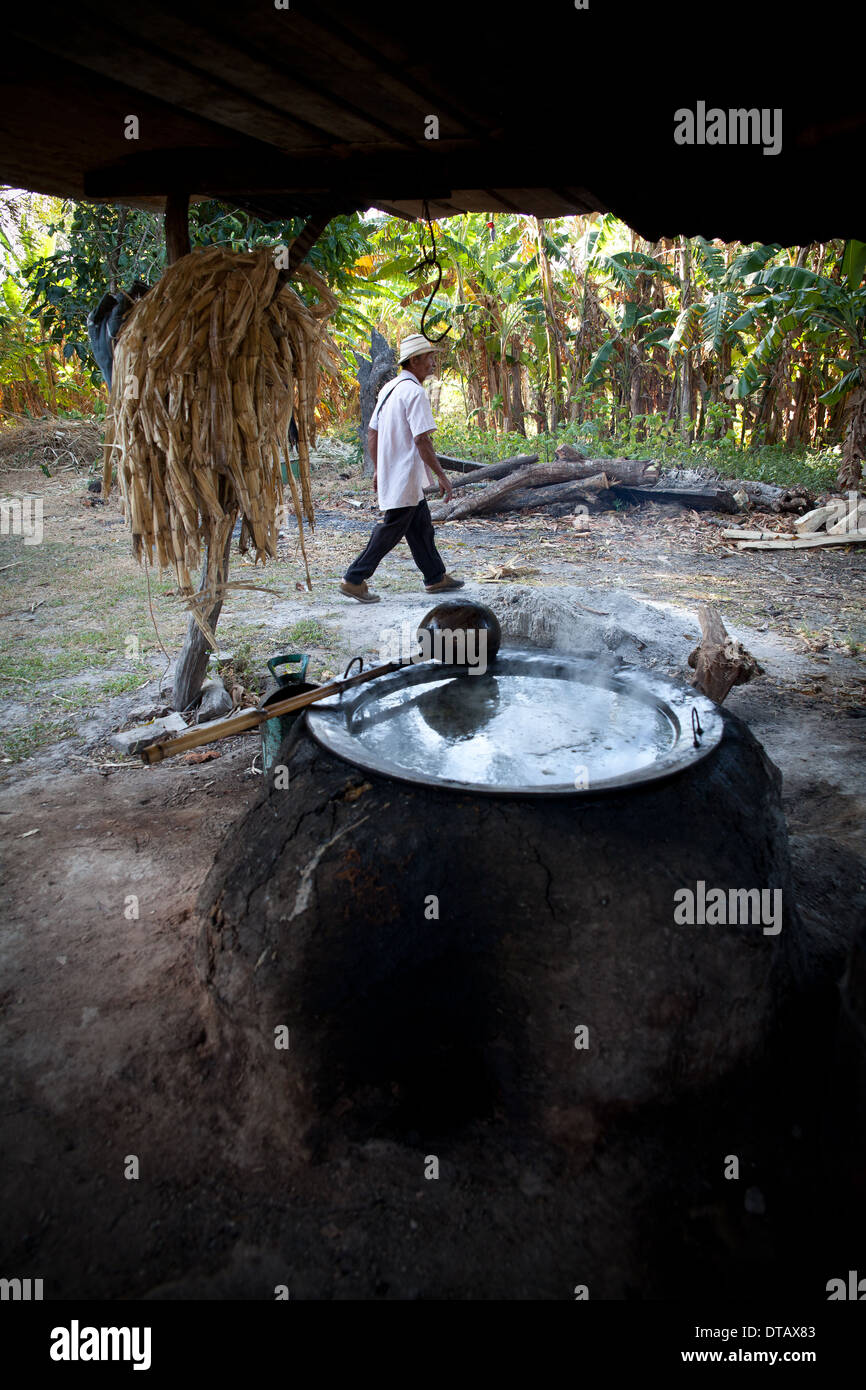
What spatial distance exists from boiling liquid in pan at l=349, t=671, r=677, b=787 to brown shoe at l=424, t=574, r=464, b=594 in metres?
3.48

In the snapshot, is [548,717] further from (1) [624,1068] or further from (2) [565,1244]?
(2) [565,1244]

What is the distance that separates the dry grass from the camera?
1248 cm

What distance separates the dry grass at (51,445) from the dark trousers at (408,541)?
8.08 m

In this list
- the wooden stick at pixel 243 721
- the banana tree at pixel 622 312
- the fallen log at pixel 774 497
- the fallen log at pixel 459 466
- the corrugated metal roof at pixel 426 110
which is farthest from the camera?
the banana tree at pixel 622 312

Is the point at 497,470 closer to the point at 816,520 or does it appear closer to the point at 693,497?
the point at 693,497

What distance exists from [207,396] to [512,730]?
1787mm

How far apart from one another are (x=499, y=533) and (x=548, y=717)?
22.9ft

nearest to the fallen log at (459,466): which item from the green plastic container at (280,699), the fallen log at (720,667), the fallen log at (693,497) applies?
the fallen log at (693,497)

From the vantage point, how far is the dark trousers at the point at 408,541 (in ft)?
19.8

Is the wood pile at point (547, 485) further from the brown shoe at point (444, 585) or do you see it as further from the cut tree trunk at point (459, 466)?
the brown shoe at point (444, 585)

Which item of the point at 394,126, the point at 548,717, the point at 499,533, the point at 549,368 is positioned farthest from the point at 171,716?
the point at 549,368

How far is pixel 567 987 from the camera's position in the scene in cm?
206

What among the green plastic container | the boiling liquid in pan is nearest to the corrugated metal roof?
the boiling liquid in pan

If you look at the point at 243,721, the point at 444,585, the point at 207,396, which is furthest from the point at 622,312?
the point at 243,721
